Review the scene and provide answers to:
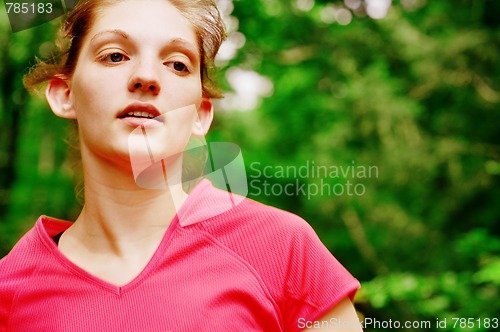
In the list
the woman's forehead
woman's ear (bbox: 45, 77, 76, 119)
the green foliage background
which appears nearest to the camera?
the woman's forehead

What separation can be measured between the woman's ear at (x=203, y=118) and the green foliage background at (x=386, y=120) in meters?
3.77

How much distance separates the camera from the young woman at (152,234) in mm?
1237

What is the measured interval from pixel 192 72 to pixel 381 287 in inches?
96.1

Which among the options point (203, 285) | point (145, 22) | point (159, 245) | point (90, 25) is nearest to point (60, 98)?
point (90, 25)

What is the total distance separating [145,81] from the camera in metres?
1.28

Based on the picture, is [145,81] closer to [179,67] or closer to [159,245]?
[179,67]

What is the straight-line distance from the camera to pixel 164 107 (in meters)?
1.30

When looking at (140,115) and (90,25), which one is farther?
(90,25)

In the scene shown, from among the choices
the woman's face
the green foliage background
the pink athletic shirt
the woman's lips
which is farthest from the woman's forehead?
the green foliage background

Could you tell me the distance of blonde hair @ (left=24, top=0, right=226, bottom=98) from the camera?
1.41 metres

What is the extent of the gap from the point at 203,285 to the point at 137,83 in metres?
0.37

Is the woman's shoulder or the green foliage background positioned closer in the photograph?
the woman's shoulder

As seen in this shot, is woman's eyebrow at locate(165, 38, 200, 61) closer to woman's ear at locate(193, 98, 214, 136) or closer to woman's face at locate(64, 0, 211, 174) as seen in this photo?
woman's face at locate(64, 0, 211, 174)

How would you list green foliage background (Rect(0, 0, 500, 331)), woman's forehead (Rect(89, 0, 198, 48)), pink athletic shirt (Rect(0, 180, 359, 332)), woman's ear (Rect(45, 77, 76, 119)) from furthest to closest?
green foliage background (Rect(0, 0, 500, 331)) → woman's ear (Rect(45, 77, 76, 119)) → woman's forehead (Rect(89, 0, 198, 48)) → pink athletic shirt (Rect(0, 180, 359, 332))
